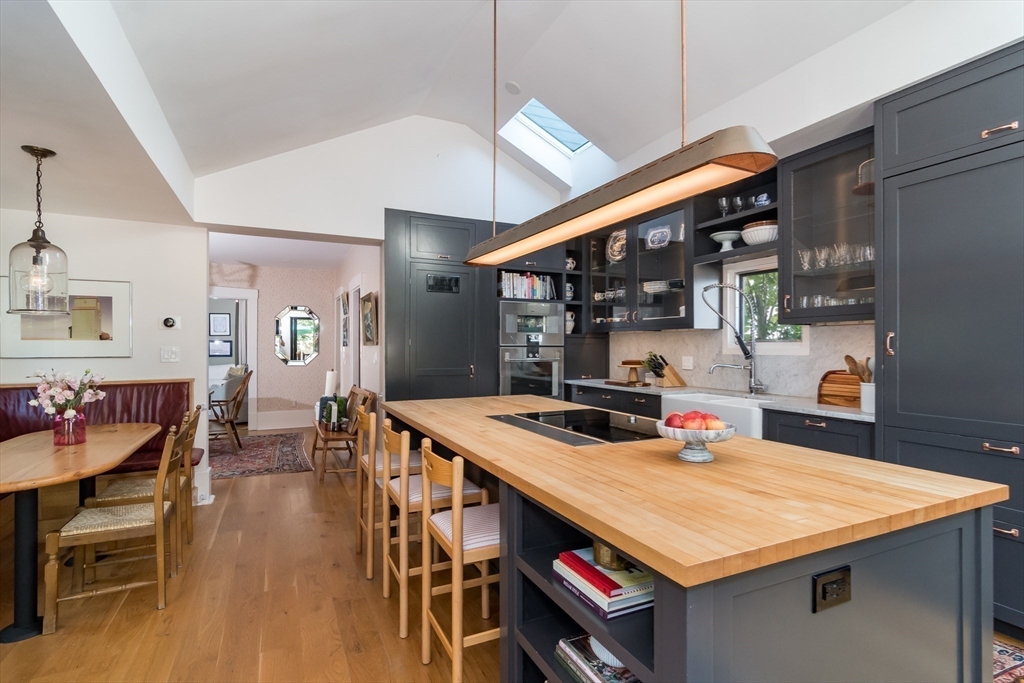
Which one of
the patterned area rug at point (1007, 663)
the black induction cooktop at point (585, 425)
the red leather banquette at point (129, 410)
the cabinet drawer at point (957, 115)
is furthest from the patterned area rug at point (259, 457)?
the cabinet drawer at point (957, 115)

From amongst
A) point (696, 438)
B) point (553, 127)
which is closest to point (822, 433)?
point (696, 438)

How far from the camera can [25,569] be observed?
2131mm

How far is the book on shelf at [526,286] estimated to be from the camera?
4867mm

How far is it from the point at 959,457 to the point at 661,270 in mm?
2383

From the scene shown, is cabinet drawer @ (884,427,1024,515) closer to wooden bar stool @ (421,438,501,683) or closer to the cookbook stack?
the cookbook stack

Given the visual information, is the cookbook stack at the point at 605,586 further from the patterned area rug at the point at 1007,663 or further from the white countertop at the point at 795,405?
the white countertop at the point at 795,405

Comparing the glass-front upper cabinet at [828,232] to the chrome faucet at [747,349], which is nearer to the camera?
the glass-front upper cabinet at [828,232]

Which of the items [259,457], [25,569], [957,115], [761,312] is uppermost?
[957,115]

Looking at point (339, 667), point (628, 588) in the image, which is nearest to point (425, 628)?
point (339, 667)

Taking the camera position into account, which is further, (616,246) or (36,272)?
(616,246)

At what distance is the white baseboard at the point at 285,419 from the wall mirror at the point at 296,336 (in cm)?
76

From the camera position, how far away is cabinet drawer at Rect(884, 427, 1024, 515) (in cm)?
205

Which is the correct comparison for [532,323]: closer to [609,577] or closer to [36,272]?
[36,272]

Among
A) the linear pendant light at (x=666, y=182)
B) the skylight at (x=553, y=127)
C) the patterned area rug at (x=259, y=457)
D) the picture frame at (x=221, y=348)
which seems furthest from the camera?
the picture frame at (x=221, y=348)
